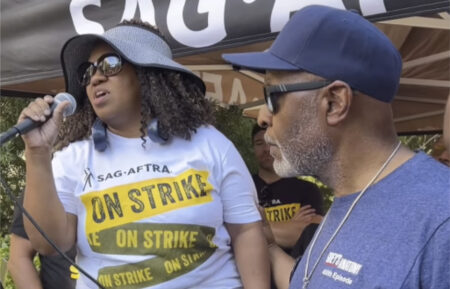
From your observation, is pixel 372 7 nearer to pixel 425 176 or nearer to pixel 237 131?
pixel 425 176

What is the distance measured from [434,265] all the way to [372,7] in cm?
124

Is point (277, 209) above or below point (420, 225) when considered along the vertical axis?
below

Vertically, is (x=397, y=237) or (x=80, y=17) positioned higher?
(x=397, y=237)

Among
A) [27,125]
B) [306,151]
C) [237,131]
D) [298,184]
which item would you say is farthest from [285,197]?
[306,151]

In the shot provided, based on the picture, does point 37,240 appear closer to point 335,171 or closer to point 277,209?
point 335,171

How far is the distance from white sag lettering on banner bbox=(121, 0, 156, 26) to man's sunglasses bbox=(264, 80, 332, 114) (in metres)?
1.32

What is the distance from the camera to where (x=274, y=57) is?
1554 mm

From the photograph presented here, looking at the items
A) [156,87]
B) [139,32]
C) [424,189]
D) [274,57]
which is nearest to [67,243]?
[156,87]

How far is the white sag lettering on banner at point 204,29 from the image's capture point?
8.39ft

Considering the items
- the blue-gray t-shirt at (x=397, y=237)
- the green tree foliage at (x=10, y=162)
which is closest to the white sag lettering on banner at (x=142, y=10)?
the blue-gray t-shirt at (x=397, y=237)

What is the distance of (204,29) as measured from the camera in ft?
8.53

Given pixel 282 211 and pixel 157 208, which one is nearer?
pixel 157 208

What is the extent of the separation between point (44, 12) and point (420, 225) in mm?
2426

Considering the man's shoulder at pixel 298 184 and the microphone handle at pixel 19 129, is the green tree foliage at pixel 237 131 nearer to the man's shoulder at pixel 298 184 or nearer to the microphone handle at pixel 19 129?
the man's shoulder at pixel 298 184
